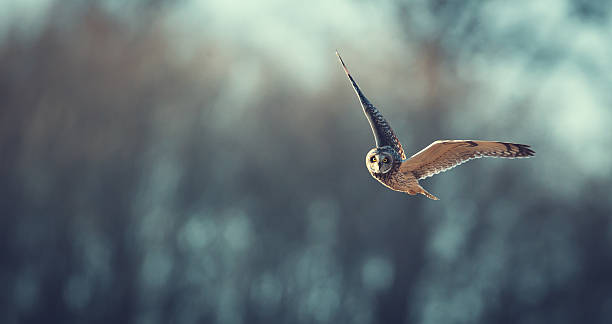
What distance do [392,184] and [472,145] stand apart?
20.8 inches

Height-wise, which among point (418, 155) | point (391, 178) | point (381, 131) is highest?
point (381, 131)

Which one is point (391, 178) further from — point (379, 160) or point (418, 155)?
point (418, 155)

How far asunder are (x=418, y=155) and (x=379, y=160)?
0.28 m

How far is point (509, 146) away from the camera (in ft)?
9.08

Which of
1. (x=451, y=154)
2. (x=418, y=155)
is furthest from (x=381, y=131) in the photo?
(x=451, y=154)

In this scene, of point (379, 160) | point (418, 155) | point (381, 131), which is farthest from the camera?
point (381, 131)

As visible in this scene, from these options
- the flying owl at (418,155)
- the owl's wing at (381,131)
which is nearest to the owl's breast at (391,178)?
the flying owl at (418,155)

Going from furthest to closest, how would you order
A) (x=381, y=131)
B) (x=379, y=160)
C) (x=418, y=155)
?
(x=381, y=131)
(x=418, y=155)
(x=379, y=160)

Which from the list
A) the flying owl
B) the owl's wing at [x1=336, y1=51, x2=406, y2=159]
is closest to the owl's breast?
the flying owl

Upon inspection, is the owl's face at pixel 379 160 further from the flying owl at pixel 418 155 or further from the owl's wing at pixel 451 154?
the owl's wing at pixel 451 154

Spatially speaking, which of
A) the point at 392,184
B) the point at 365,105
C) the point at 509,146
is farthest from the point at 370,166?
the point at 509,146

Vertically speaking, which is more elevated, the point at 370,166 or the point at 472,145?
the point at 472,145

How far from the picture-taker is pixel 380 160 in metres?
2.57

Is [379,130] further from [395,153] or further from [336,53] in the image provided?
[336,53]
